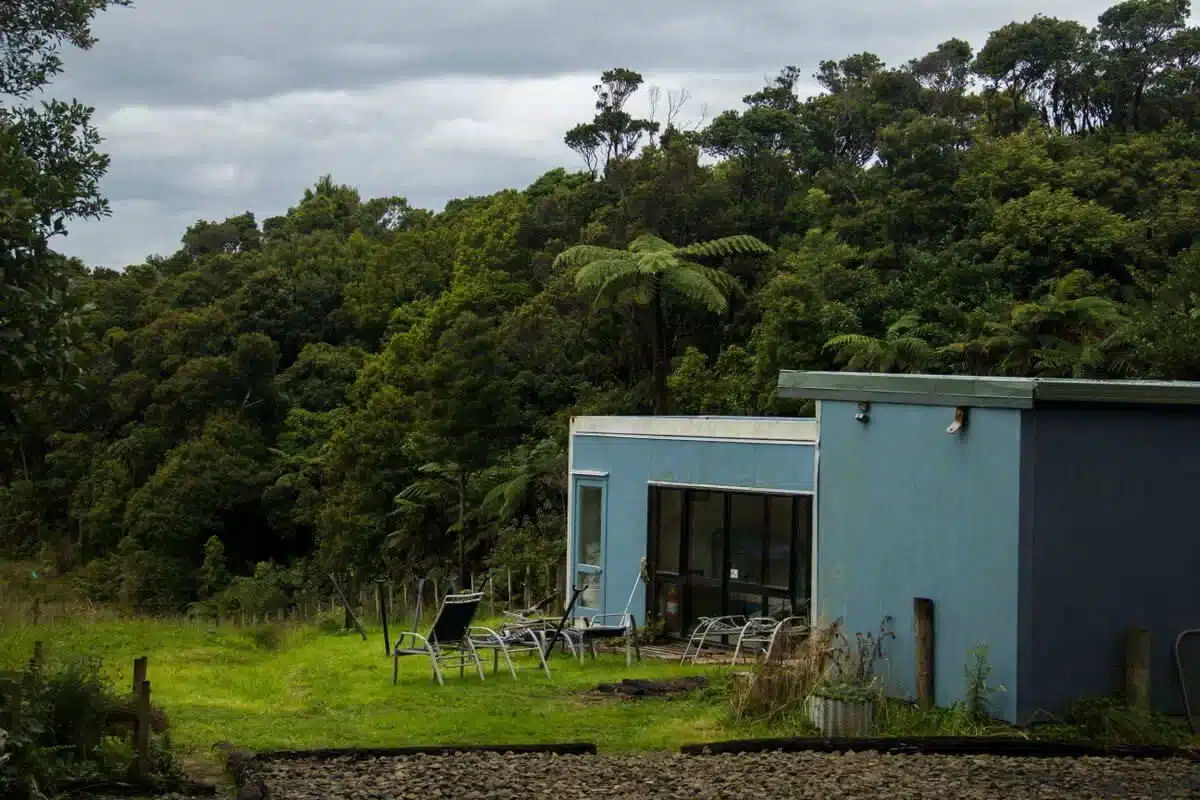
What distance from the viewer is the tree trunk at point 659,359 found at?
89.4 ft

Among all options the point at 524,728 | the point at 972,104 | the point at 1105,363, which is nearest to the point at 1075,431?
the point at 524,728

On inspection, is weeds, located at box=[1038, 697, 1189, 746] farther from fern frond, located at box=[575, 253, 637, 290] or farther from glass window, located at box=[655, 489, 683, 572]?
fern frond, located at box=[575, 253, 637, 290]

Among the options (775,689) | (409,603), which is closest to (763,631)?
(775,689)

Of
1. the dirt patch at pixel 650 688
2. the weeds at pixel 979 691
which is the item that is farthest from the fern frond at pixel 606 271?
the weeds at pixel 979 691

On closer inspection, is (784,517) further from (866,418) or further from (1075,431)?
(1075,431)

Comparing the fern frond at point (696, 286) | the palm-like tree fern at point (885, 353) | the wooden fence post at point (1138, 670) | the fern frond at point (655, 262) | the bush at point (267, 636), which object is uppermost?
the fern frond at point (655, 262)

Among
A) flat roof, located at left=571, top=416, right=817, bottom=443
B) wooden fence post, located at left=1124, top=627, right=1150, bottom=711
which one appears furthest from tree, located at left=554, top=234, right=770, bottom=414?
wooden fence post, located at left=1124, top=627, right=1150, bottom=711

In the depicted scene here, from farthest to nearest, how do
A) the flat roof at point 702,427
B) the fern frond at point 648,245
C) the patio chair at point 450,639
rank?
the fern frond at point 648,245 < the flat roof at point 702,427 < the patio chair at point 450,639

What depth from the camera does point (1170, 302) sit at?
2197 cm

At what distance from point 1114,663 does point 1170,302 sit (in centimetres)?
1332

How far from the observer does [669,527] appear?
51.9ft

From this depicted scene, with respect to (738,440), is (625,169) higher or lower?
higher

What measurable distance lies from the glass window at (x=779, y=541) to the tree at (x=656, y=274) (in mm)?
10131

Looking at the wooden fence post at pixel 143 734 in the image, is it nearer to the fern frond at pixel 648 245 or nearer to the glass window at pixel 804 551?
the glass window at pixel 804 551
